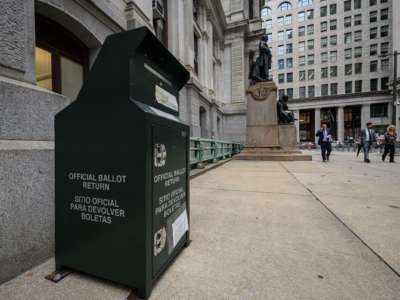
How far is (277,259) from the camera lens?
1.56 m

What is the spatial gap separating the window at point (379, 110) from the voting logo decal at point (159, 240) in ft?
194

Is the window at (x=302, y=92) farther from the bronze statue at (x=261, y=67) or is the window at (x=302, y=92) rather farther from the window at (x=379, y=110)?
the bronze statue at (x=261, y=67)

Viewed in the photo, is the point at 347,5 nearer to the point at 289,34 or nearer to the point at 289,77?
the point at 289,34

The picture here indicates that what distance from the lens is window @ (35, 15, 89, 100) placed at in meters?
3.63

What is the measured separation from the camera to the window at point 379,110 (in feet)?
147

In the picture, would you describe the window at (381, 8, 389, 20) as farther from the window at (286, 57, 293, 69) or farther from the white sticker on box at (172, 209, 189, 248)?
the white sticker on box at (172, 209, 189, 248)

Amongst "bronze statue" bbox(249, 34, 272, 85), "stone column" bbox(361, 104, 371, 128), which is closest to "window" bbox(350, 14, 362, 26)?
"stone column" bbox(361, 104, 371, 128)

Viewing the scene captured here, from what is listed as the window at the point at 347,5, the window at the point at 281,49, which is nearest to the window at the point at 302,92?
the window at the point at 281,49

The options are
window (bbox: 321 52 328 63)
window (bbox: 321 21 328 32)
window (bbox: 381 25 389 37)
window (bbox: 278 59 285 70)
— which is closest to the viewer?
window (bbox: 381 25 389 37)

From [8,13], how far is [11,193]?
144 centimetres

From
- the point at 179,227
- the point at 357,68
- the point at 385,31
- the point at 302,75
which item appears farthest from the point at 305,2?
the point at 179,227

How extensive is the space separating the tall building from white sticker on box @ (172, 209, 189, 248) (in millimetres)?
49747

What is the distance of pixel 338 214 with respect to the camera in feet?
8.20

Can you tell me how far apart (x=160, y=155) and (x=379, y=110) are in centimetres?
6012
